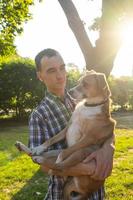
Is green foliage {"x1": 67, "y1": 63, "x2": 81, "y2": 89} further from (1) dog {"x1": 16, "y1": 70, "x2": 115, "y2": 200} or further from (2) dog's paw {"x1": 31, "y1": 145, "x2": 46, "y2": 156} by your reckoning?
(2) dog's paw {"x1": 31, "y1": 145, "x2": 46, "y2": 156}

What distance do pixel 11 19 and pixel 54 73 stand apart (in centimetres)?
1300

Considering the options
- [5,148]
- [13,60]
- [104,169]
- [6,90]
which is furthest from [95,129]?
[13,60]

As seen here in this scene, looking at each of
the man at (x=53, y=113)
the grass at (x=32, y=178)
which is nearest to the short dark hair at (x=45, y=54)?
the man at (x=53, y=113)

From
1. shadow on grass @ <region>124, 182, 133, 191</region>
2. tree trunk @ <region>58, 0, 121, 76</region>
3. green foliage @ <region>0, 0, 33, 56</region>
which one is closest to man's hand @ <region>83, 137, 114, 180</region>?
shadow on grass @ <region>124, 182, 133, 191</region>

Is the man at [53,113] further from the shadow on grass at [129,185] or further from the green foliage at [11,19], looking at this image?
the green foliage at [11,19]

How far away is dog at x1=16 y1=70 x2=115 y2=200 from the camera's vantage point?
3648 mm

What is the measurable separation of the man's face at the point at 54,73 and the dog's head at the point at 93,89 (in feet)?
0.56

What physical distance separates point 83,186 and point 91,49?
8368 mm

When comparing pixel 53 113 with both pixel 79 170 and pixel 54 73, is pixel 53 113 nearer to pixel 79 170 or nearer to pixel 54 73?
pixel 54 73

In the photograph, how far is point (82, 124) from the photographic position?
385cm

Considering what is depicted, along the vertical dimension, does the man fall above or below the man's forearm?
above

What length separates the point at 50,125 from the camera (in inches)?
155

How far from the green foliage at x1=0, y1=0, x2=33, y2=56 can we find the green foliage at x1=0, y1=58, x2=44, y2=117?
5788 millimetres

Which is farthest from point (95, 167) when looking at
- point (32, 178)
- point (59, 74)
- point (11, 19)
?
point (11, 19)
